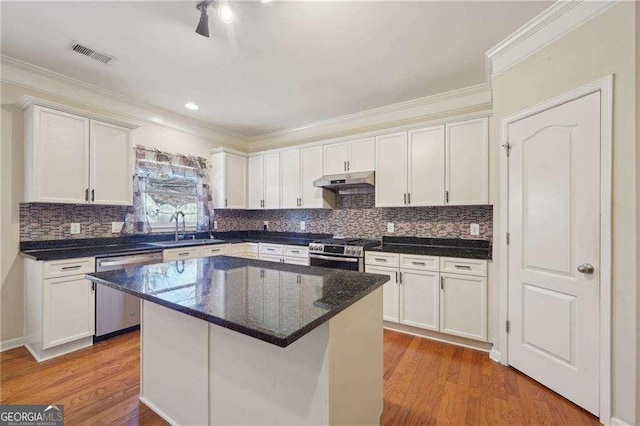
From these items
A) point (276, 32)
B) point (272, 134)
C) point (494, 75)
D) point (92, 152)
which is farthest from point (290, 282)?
point (272, 134)

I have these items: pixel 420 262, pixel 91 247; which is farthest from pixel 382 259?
pixel 91 247

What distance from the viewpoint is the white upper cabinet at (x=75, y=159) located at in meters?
2.54

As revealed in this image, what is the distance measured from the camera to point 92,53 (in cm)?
246

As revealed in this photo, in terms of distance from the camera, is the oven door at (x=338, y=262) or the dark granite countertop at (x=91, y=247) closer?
the dark granite countertop at (x=91, y=247)

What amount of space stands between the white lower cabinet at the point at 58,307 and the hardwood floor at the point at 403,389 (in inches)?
4.7

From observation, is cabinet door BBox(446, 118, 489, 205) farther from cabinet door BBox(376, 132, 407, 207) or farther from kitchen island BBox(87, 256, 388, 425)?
kitchen island BBox(87, 256, 388, 425)

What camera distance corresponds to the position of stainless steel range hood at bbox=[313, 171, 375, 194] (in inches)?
137

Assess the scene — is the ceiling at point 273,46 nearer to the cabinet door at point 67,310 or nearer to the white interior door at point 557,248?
the white interior door at point 557,248

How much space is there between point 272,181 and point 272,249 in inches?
44.3

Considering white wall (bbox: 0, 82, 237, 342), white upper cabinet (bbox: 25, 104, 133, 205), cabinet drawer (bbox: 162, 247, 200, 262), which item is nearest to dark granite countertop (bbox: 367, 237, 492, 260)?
cabinet drawer (bbox: 162, 247, 200, 262)

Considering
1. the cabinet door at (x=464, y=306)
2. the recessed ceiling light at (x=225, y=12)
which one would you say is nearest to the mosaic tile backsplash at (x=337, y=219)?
the cabinet door at (x=464, y=306)

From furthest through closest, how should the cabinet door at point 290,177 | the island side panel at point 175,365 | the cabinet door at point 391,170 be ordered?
the cabinet door at point 290,177
the cabinet door at point 391,170
the island side panel at point 175,365

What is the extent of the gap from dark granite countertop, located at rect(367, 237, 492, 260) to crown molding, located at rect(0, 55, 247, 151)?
10.6ft

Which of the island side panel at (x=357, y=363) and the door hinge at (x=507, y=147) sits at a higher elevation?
the door hinge at (x=507, y=147)
